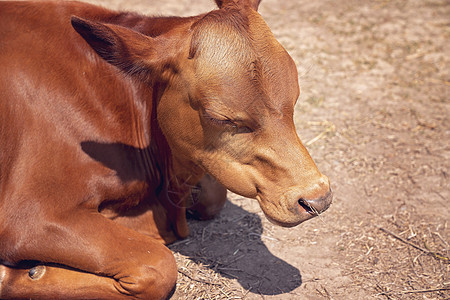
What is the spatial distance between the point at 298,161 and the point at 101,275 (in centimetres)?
145

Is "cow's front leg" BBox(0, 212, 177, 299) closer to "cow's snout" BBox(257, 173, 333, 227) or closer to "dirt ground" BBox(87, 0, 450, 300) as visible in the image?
"dirt ground" BBox(87, 0, 450, 300)

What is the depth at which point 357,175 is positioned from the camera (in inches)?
185

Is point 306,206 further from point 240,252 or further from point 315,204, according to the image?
point 240,252

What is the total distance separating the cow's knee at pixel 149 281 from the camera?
119 inches

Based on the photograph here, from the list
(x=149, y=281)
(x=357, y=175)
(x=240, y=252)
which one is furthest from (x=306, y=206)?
(x=357, y=175)

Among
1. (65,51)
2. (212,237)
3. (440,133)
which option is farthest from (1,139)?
(440,133)

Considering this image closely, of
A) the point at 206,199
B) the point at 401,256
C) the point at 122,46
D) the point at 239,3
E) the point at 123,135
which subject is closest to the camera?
the point at 122,46

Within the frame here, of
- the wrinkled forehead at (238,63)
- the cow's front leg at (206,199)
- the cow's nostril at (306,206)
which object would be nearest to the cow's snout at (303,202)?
the cow's nostril at (306,206)

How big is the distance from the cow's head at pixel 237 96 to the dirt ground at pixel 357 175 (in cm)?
100

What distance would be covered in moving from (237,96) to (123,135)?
3.18 feet

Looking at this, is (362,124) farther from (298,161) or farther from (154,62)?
(154,62)

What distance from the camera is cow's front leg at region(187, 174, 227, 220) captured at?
396 cm

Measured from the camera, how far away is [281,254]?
149 inches

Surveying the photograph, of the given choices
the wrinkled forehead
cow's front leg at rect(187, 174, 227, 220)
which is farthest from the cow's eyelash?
cow's front leg at rect(187, 174, 227, 220)
